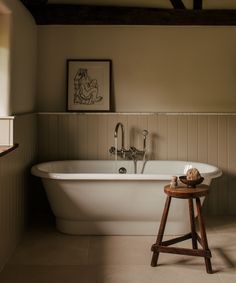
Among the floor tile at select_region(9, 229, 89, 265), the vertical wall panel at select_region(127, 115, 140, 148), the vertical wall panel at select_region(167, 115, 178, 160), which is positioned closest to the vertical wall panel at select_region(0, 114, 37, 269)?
the floor tile at select_region(9, 229, 89, 265)

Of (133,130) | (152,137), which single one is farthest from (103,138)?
(152,137)

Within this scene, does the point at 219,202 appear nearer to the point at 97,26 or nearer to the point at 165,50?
the point at 165,50

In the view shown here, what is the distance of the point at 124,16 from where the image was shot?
13.9 ft

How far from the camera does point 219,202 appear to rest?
4.31 m

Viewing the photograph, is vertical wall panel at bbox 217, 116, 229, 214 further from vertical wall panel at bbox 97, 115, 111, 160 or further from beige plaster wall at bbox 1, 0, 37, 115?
beige plaster wall at bbox 1, 0, 37, 115

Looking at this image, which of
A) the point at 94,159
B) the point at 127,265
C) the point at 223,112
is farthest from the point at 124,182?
the point at 223,112

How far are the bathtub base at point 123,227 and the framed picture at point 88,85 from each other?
1369 mm

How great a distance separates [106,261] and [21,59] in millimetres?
2010

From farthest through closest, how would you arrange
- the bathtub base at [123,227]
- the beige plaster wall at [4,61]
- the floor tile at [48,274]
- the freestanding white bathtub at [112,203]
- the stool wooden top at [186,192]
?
the bathtub base at [123,227] → the freestanding white bathtub at [112,203] → the beige plaster wall at [4,61] → the stool wooden top at [186,192] → the floor tile at [48,274]

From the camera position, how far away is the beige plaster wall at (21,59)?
10.6 feet

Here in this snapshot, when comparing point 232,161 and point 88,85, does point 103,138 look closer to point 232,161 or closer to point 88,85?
point 88,85

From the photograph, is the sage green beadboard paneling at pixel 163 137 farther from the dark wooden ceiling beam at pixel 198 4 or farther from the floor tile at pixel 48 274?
the floor tile at pixel 48 274

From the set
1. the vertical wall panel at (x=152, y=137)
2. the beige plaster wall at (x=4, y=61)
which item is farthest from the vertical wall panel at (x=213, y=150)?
the beige plaster wall at (x=4, y=61)

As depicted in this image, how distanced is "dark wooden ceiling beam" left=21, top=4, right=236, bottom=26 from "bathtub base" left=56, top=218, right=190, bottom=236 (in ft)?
7.30
